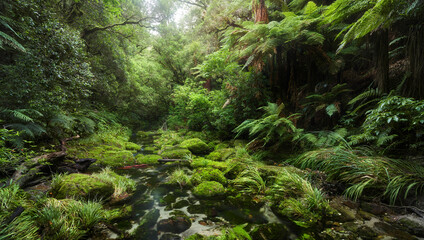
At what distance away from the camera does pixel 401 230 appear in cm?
208

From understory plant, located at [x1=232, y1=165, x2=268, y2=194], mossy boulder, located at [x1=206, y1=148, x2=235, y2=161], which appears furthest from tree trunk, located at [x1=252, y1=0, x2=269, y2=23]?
understory plant, located at [x1=232, y1=165, x2=268, y2=194]

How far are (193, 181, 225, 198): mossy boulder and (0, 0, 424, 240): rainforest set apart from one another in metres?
0.03

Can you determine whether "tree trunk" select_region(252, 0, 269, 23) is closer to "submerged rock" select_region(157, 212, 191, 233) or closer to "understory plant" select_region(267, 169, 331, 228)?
"understory plant" select_region(267, 169, 331, 228)

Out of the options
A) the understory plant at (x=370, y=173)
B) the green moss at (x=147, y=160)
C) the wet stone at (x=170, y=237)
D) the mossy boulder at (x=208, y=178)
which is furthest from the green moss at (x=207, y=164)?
the wet stone at (x=170, y=237)

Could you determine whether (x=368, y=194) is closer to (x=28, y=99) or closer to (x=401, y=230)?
(x=401, y=230)

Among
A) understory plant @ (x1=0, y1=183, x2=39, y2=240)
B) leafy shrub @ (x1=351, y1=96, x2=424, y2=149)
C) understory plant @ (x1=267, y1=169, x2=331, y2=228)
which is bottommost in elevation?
understory plant @ (x1=0, y1=183, x2=39, y2=240)

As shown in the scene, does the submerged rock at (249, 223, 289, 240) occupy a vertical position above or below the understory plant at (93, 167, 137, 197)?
above

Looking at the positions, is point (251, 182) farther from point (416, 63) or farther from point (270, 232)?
point (416, 63)

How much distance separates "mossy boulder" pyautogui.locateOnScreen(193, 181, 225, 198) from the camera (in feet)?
11.9

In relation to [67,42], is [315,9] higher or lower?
higher

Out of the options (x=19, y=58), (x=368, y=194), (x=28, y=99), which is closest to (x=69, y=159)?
(x=28, y=99)

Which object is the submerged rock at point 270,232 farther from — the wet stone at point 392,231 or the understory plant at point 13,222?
the understory plant at point 13,222

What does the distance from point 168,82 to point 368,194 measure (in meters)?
16.0

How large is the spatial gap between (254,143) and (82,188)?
4539mm
